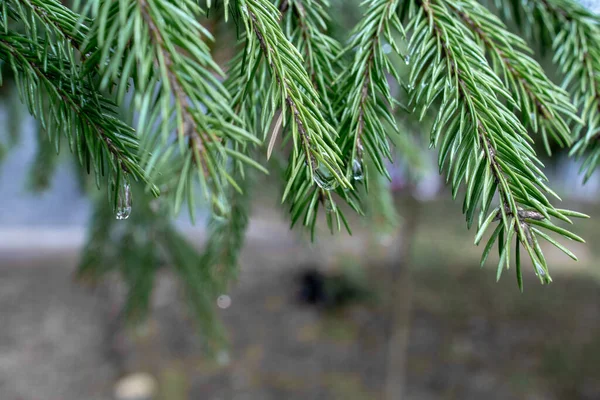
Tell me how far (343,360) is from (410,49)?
323cm

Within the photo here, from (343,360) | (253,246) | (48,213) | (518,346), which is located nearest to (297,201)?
(343,360)

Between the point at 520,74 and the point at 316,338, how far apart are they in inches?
132

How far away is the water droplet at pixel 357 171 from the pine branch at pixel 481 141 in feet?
0.18

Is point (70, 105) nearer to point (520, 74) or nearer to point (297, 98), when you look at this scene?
point (297, 98)

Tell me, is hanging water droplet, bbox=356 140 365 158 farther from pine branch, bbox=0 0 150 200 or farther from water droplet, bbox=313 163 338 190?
pine branch, bbox=0 0 150 200

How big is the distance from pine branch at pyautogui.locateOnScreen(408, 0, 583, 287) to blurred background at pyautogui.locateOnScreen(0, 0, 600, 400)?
211 centimetres

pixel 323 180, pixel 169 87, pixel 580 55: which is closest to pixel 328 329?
pixel 580 55

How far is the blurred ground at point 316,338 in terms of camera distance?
10.2 ft

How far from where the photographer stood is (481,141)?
0.32m

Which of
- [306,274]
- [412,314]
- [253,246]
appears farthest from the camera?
[253,246]

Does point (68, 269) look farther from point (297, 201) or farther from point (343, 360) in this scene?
point (297, 201)

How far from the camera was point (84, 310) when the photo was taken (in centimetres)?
384

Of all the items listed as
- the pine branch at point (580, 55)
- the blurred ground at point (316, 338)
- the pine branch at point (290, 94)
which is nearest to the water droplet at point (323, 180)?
the pine branch at point (290, 94)

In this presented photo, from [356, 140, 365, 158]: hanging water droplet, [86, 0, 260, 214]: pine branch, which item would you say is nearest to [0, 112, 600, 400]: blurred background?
[356, 140, 365, 158]: hanging water droplet
